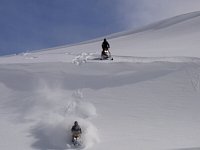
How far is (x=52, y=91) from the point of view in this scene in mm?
21641

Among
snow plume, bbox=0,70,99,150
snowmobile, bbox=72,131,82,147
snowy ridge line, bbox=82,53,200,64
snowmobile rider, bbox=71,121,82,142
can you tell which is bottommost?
snowmobile, bbox=72,131,82,147

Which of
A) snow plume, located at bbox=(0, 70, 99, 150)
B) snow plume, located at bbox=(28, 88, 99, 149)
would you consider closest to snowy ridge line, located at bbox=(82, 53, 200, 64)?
snow plume, located at bbox=(0, 70, 99, 150)

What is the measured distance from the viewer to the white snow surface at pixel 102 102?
1698cm

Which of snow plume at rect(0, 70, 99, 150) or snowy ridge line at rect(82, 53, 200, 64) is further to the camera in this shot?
snowy ridge line at rect(82, 53, 200, 64)

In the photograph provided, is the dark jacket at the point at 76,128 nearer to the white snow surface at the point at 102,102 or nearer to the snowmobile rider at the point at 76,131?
the snowmobile rider at the point at 76,131

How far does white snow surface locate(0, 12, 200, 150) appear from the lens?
A: 17.0 meters

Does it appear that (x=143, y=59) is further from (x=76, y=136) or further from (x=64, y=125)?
(x=76, y=136)

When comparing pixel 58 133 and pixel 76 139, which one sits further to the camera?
pixel 58 133

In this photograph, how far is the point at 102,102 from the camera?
66.8 ft

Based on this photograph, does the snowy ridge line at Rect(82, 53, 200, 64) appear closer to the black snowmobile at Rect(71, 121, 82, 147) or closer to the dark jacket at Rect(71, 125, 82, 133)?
the dark jacket at Rect(71, 125, 82, 133)

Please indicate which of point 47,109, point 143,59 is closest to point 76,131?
point 47,109

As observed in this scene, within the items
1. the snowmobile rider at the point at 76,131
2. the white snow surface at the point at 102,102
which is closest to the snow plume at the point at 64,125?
the white snow surface at the point at 102,102

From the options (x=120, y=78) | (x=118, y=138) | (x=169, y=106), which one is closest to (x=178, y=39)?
(x=120, y=78)

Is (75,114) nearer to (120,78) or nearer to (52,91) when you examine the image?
(52,91)
